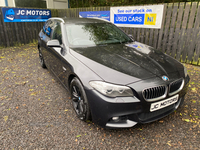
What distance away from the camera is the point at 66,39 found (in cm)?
315

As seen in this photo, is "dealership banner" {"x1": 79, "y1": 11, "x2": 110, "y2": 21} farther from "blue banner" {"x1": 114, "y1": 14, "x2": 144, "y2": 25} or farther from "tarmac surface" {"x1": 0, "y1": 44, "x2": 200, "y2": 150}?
"tarmac surface" {"x1": 0, "y1": 44, "x2": 200, "y2": 150}

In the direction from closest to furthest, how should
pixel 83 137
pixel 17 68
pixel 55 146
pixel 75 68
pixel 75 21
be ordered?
1. pixel 55 146
2. pixel 83 137
3. pixel 75 68
4. pixel 75 21
5. pixel 17 68

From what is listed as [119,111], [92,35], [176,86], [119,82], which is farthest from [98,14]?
[119,111]

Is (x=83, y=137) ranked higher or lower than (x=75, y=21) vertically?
lower

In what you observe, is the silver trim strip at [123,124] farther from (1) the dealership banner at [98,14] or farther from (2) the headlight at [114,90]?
(1) the dealership banner at [98,14]

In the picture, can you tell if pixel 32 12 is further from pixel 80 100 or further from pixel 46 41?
pixel 80 100

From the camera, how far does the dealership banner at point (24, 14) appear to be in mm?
8086

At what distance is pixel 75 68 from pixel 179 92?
177 centimetres

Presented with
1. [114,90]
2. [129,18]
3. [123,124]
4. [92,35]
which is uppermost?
[129,18]

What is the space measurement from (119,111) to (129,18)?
5782 millimetres

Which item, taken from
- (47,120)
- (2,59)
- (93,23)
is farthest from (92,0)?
(47,120)

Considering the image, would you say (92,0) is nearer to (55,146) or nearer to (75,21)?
(75,21)

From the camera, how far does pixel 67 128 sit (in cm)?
256

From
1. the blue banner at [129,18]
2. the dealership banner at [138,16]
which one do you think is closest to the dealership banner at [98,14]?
the dealership banner at [138,16]
